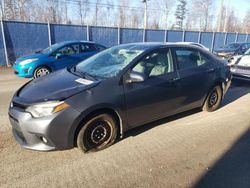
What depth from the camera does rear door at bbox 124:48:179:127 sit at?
336 cm

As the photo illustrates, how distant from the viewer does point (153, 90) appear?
355cm

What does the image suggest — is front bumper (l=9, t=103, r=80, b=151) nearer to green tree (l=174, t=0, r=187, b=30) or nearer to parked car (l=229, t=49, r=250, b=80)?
parked car (l=229, t=49, r=250, b=80)

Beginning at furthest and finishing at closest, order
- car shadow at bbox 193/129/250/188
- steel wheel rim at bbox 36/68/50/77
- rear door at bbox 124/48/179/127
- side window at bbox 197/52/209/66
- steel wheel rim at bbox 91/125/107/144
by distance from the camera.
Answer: steel wheel rim at bbox 36/68/50/77, side window at bbox 197/52/209/66, rear door at bbox 124/48/179/127, steel wheel rim at bbox 91/125/107/144, car shadow at bbox 193/129/250/188

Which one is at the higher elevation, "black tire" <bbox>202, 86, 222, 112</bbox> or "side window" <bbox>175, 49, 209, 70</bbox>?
"side window" <bbox>175, 49, 209, 70</bbox>

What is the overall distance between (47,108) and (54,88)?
0.43 metres

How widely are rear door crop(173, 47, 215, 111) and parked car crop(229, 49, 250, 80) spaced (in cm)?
366

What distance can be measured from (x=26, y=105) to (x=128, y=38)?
14009 mm

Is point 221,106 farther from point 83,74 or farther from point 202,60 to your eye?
point 83,74

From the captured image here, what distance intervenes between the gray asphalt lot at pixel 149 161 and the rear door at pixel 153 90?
0.41 m

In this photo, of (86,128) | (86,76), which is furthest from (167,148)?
(86,76)

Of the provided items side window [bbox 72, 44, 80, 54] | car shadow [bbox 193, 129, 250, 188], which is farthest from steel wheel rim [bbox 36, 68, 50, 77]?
car shadow [bbox 193, 129, 250, 188]

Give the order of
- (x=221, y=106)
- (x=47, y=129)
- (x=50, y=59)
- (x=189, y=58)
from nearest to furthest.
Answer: (x=47, y=129) → (x=189, y=58) → (x=221, y=106) → (x=50, y=59)

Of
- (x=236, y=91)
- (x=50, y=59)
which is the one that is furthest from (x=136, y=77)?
(x=50, y=59)

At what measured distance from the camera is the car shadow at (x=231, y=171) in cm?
256
